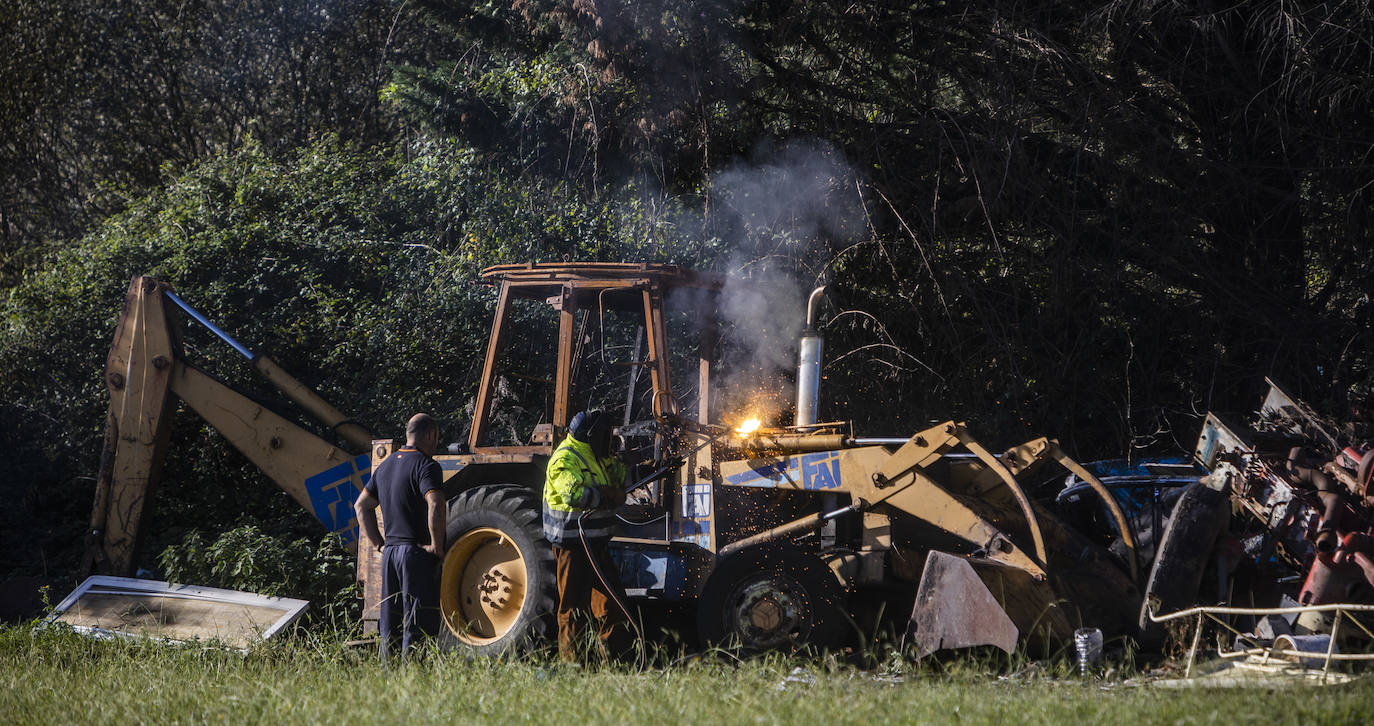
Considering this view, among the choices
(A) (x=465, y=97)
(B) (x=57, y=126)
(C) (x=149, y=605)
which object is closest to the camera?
(C) (x=149, y=605)

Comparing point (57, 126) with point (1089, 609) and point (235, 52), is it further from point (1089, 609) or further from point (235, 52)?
point (1089, 609)

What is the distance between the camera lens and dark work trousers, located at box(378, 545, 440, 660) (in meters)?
6.70

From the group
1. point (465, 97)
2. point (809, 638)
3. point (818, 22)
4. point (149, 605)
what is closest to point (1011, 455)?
point (809, 638)


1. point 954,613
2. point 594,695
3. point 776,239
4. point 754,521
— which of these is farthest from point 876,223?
point 594,695

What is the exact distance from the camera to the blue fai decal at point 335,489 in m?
9.40

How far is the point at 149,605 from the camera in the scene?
826cm

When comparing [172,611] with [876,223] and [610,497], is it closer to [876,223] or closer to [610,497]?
[610,497]

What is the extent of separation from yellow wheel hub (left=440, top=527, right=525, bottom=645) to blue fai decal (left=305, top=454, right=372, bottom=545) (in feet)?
7.32

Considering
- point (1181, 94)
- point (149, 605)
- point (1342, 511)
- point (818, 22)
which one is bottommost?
point (149, 605)

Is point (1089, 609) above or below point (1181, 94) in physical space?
below

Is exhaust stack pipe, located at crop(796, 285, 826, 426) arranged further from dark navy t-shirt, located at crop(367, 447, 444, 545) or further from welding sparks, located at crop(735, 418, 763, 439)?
dark navy t-shirt, located at crop(367, 447, 444, 545)

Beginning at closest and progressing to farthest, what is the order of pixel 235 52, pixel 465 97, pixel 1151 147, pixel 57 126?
pixel 1151 147 → pixel 465 97 → pixel 57 126 → pixel 235 52

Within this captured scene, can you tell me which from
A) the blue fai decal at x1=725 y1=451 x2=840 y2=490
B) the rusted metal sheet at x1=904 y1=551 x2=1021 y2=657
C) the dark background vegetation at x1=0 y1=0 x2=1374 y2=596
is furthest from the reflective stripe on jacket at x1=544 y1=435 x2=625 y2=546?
the dark background vegetation at x1=0 y1=0 x2=1374 y2=596

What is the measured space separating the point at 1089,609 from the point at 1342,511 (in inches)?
Answer: 68.2
